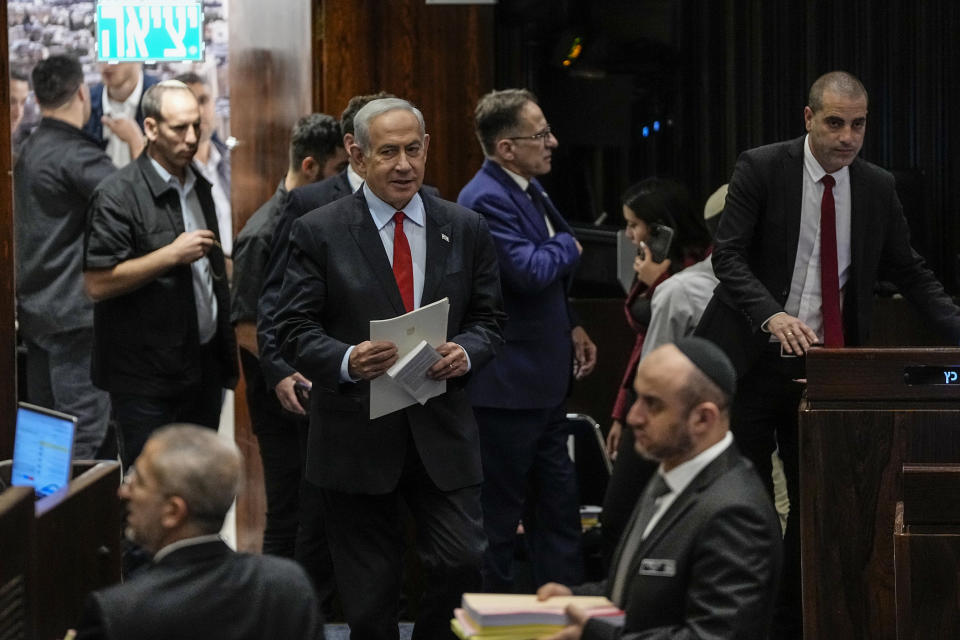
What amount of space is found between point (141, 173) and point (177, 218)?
0.61 ft

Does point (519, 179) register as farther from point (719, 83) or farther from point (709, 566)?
point (709, 566)

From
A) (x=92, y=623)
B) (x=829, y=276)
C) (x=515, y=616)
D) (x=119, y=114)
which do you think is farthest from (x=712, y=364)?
(x=119, y=114)

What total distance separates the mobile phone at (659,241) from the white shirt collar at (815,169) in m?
0.53

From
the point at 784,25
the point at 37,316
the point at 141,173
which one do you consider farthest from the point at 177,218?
the point at 784,25

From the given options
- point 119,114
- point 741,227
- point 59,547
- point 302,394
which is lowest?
point 59,547

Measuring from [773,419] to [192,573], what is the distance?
2471mm

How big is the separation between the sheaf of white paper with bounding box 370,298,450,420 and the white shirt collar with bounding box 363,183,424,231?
10.0 inches

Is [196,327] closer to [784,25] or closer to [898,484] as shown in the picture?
[898,484]

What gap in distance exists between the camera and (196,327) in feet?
17.3

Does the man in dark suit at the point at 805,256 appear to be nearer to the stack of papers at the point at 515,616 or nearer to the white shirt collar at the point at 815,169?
the white shirt collar at the point at 815,169

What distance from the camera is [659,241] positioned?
5.12 m

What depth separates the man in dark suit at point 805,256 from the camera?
184 inches

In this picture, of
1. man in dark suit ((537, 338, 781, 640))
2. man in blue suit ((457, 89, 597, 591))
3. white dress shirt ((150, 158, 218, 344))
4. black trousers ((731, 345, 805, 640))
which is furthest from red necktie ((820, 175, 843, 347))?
white dress shirt ((150, 158, 218, 344))

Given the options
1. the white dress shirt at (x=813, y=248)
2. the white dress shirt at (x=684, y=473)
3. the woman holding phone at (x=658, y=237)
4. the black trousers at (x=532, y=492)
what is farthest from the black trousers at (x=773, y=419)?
the white dress shirt at (x=684, y=473)
